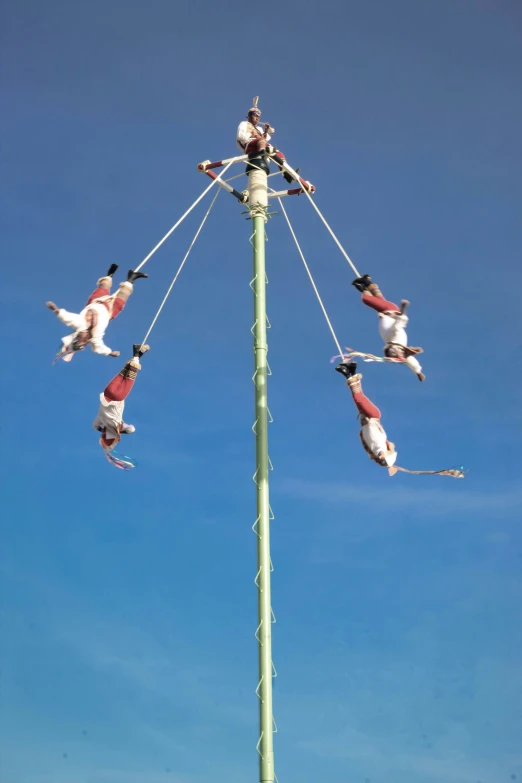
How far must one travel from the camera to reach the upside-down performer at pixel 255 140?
1861 cm

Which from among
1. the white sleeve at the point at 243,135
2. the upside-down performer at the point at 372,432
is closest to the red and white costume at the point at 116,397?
the upside-down performer at the point at 372,432

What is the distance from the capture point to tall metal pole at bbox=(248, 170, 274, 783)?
14500 mm

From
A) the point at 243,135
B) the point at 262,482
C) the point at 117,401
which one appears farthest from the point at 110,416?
the point at 243,135

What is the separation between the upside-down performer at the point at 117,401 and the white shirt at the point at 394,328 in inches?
177

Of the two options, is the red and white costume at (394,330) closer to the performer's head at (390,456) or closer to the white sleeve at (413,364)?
the white sleeve at (413,364)

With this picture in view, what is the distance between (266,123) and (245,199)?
1998mm

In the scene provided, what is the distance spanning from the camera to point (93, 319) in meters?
16.0

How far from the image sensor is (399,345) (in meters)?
16.7

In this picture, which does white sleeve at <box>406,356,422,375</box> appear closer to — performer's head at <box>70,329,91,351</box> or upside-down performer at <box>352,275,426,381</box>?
upside-down performer at <box>352,275,426,381</box>

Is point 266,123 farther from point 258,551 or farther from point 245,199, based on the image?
point 258,551

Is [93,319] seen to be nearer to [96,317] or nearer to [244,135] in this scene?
[96,317]

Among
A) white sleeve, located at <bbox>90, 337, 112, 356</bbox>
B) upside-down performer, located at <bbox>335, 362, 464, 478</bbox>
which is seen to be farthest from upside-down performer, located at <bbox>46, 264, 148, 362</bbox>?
upside-down performer, located at <bbox>335, 362, 464, 478</bbox>

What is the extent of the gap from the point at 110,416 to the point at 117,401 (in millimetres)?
307

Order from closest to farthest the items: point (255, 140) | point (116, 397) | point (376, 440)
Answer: point (376, 440), point (116, 397), point (255, 140)
